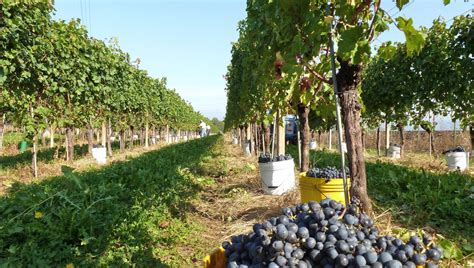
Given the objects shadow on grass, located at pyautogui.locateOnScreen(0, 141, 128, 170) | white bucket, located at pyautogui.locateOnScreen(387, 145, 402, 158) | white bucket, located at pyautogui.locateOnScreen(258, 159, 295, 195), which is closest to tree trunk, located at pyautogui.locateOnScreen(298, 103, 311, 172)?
white bucket, located at pyautogui.locateOnScreen(258, 159, 295, 195)

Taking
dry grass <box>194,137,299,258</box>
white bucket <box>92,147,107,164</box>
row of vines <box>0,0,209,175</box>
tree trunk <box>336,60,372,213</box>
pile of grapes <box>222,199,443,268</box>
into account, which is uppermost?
row of vines <box>0,0,209,175</box>

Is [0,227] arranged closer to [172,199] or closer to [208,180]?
[172,199]

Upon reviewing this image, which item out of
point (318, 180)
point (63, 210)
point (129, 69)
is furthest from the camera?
point (129, 69)

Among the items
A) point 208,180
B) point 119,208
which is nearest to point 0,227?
point 119,208

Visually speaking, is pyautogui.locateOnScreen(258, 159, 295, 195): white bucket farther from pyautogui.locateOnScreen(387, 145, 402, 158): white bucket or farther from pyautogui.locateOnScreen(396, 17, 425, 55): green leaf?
pyautogui.locateOnScreen(387, 145, 402, 158): white bucket

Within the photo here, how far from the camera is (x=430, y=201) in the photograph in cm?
574

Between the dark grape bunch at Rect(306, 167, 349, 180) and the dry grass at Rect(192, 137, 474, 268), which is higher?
the dark grape bunch at Rect(306, 167, 349, 180)

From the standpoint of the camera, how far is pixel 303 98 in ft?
12.9

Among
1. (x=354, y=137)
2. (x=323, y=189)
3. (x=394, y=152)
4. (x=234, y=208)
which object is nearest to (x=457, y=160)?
(x=394, y=152)

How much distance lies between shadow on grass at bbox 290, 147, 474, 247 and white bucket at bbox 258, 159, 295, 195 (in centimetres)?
155

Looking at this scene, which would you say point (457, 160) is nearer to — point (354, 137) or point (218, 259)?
point (354, 137)

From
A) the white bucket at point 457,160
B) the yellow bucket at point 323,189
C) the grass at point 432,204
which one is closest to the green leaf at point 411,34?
the grass at point 432,204

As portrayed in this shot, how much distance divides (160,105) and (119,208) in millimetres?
23371

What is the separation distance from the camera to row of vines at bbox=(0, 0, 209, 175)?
24.6 ft
